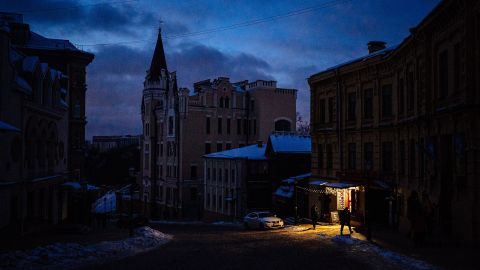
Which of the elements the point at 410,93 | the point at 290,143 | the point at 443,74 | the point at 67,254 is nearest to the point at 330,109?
the point at 410,93

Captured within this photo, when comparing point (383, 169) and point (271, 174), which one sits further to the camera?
point (271, 174)

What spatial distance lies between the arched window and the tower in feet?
48.1

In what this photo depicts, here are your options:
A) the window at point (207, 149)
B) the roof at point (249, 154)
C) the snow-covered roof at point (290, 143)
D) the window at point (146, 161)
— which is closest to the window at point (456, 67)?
the snow-covered roof at point (290, 143)

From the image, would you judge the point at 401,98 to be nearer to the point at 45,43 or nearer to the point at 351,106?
the point at 351,106

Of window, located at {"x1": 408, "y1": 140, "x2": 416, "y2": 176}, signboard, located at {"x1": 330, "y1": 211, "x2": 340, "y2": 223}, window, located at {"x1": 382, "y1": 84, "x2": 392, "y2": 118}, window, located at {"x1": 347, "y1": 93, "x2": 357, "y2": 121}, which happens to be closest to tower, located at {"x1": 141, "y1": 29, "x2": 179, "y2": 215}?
window, located at {"x1": 347, "y1": 93, "x2": 357, "y2": 121}

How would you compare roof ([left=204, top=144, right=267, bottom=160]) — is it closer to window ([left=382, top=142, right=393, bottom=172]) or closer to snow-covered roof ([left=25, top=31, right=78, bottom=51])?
snow-covered roof ([left=25, top=31, right=78, bottom=51])

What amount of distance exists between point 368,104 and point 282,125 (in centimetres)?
3796

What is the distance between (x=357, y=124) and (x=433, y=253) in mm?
15987

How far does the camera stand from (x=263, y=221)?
3378 cm

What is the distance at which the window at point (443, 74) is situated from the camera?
2143 cm

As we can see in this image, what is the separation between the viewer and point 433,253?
1730 centimetres

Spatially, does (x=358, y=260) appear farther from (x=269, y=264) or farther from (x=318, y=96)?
(x=318, y=96)

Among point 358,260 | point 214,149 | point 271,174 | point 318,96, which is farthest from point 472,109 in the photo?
point 214,149

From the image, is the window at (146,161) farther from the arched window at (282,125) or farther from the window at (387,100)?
the window at (387,100)
